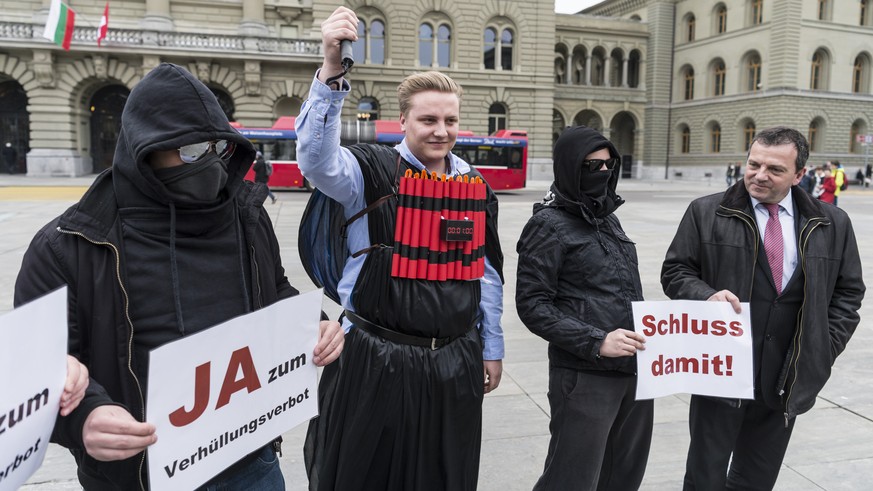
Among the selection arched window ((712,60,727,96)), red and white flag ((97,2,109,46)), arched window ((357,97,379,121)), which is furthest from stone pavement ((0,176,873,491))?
arched window ((712,60,727,96))

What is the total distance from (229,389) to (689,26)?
53861 mm

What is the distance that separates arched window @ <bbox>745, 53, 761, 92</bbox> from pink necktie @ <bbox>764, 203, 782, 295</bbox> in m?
45.8

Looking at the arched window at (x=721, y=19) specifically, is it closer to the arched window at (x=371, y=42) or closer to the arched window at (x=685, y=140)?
the arched window at (x=685, y=140)

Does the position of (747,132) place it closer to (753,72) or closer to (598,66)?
(753,72)

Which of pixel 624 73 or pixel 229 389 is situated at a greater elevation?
pixel 624 73

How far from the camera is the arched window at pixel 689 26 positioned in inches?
1885

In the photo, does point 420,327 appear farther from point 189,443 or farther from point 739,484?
point 739,484

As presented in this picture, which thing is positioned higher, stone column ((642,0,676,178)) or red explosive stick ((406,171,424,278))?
stone column ((642,0,676,178))

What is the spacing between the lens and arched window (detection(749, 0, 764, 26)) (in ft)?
139

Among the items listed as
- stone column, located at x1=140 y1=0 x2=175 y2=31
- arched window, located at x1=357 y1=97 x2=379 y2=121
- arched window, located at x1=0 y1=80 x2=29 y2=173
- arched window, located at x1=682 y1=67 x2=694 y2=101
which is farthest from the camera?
arched window, located at x1=682 y1=67 x2=694 y2=101

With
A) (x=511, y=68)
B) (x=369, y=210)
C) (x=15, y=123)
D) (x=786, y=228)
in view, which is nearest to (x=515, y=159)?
(x=511, y=68)

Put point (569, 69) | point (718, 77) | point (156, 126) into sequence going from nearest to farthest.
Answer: point (156, 126), point (718, 77), point (569, 69)

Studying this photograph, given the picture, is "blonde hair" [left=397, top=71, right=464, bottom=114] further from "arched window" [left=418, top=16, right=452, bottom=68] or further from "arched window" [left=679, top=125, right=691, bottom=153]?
"arched window" [left=679, top=125, right=691, bottom=153]

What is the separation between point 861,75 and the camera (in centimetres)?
4269
